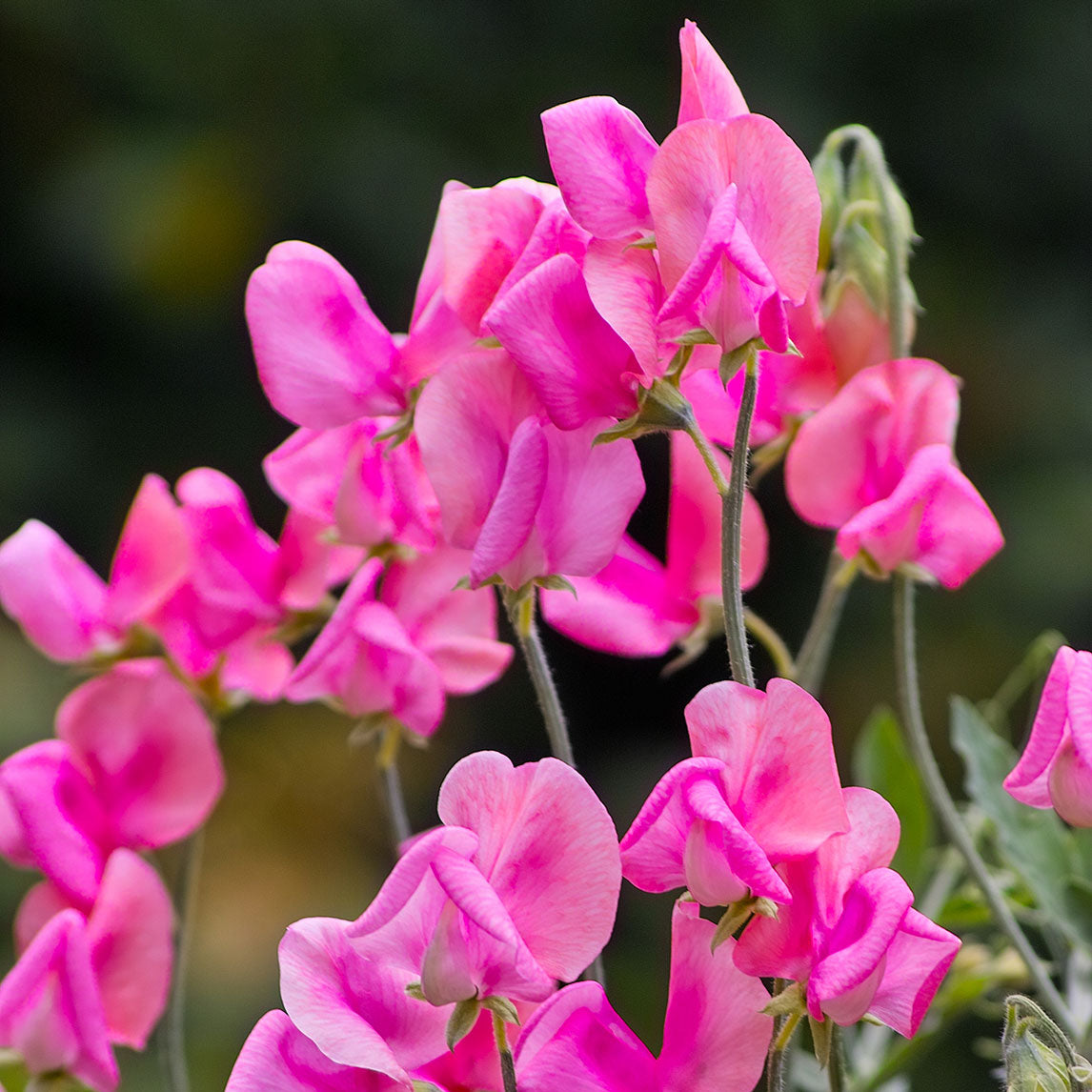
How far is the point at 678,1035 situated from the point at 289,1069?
0.29ft

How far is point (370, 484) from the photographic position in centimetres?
50

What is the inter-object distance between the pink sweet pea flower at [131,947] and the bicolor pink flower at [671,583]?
15 cm

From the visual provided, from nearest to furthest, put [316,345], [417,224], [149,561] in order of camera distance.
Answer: [316,345] < [149,561] < [417,224]

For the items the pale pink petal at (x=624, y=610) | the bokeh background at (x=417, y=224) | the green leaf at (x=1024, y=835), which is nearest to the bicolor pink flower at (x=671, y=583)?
the pale pink petal at (x=624, y=610)

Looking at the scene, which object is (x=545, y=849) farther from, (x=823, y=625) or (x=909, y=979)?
(x=823, y=625)

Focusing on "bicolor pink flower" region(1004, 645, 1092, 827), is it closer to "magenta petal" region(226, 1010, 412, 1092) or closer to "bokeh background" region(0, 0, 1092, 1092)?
"magenta petal" region(226, 1010, 412, 1092)

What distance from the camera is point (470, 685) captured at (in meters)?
0.56

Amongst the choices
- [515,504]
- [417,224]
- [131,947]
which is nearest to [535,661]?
[515,504]

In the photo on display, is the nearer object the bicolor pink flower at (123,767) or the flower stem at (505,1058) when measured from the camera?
the flower stem at (505,1058)

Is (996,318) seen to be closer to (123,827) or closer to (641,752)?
(641,752)

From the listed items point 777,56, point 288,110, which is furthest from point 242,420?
point 777,56

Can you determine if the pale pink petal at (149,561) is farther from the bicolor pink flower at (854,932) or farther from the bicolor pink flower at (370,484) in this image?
the bicolor pink flower at (854,932)

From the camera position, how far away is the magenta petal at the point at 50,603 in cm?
60

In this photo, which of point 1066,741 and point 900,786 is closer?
point 1066,741
